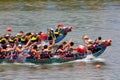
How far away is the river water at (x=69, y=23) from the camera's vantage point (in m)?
27.1

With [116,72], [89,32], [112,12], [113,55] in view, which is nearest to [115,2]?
[112,12]

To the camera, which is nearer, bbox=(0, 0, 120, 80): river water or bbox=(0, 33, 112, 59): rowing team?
bbox=(0, 0, 120, 80): river water

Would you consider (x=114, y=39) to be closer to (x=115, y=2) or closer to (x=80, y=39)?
(x=80, y=39)

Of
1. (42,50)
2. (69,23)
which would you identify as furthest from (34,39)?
(69,23)

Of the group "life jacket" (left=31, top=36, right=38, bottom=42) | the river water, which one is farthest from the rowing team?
"life jacket" (left=31, top=36, right=38, bottom=42)

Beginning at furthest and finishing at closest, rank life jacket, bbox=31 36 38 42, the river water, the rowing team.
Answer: life jacket, bbox=31 36 38 42 < the rowing team < the river water

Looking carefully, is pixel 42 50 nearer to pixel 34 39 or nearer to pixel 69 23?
pixel 34 39

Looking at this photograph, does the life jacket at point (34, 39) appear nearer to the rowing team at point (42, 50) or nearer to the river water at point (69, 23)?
the rowing team at point (42, 50)

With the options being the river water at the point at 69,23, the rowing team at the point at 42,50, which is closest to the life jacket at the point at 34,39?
the rowing team at the point at 42,50

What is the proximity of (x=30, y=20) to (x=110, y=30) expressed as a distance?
892 centimetres

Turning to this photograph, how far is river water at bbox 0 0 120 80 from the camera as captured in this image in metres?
27.1

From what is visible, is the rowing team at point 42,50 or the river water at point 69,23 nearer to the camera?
the river water at point 69,23

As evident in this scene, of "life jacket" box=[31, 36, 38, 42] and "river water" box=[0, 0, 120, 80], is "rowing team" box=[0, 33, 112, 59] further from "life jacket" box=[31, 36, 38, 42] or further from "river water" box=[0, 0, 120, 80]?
"life jacket" box=[31, 36, 38, 42]

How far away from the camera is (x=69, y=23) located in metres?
44.6
